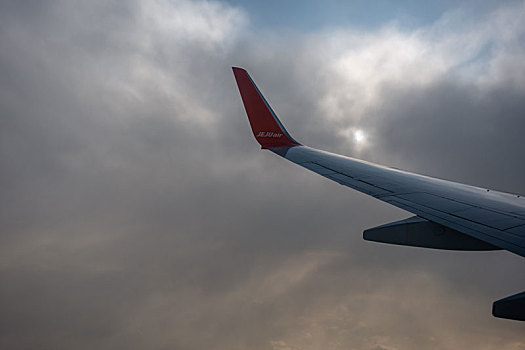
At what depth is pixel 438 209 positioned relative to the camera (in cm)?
591

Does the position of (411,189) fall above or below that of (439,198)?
above

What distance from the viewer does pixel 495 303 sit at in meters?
3.82

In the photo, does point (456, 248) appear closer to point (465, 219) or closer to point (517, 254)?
point (465, 219)

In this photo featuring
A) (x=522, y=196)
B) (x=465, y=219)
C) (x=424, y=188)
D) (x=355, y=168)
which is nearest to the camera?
(x=465, y=219)

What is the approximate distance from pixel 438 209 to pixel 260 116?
7.44m

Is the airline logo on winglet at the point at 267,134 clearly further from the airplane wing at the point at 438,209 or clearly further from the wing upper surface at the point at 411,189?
the airplane wing at the point at 438,209

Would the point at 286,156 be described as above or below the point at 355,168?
above

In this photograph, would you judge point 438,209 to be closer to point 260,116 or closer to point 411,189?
point 411,189

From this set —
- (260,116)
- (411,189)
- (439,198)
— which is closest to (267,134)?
(260,116)

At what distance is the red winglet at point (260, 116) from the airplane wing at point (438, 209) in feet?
5.59

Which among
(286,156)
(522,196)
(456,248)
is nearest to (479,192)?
(522,196)

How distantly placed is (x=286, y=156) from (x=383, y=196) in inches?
185

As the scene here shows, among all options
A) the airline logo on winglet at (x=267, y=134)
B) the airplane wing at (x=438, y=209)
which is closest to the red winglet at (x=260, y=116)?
the airline logo on winglet at (x=267, y=134)

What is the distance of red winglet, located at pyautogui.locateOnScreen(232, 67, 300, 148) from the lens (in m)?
11.6
